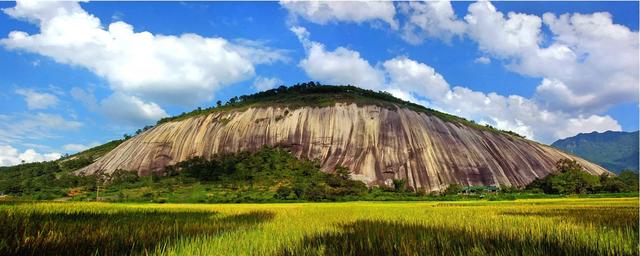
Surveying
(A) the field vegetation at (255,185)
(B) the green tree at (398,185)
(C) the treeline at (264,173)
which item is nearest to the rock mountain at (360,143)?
(C) the treeline at (264,173)

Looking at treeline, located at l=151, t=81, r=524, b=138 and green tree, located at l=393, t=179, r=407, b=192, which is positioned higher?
treeline, located at l=151, t=81, r=524, b=138

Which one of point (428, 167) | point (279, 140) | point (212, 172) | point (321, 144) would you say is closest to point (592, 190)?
point (428, 167)

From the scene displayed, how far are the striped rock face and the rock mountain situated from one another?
274 mm

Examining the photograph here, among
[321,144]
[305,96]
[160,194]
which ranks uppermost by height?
[305,96]

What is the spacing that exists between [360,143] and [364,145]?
4.66 feet

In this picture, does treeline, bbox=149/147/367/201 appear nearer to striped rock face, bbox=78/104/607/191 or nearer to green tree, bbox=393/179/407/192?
striped rock face, bbox=78/104/607/191

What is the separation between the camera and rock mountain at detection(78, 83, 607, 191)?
107m

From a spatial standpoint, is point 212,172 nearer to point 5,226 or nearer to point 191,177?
point 191,177

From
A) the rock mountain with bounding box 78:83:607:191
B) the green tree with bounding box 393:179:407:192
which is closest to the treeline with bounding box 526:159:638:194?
the rock mountain with bounding box 78:83:607:191

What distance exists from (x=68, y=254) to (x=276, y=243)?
287cm

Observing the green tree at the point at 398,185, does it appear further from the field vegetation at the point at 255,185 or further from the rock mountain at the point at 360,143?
the rock mountain at the point at 360,143

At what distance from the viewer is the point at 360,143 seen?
114812 millimetres

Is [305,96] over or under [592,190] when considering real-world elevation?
over

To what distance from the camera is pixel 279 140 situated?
4867 inches
